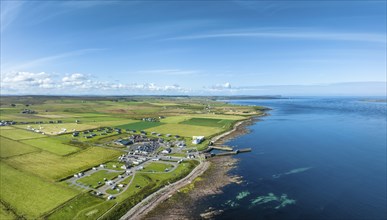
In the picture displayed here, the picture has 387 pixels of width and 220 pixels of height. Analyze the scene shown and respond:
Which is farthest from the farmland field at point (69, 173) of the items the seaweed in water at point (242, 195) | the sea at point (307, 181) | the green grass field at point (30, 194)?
the seaweed in water at point (242, 195)

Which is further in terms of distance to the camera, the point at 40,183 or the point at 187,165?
the point at 187,165

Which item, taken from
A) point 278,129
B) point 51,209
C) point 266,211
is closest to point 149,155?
point 51,209

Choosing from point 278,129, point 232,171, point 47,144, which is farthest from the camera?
point 278,129

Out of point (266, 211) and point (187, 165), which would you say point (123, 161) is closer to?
point (187, 165)

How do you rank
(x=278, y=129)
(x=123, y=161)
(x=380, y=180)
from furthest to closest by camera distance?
(x=278, y=129) → (x=123, y=161) → (x=380, y=180)

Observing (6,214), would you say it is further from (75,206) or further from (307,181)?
(307,181)

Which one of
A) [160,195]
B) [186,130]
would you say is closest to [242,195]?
[160,195]

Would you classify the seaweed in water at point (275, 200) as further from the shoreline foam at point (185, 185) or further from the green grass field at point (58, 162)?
the green grass field at point (58, 162)
